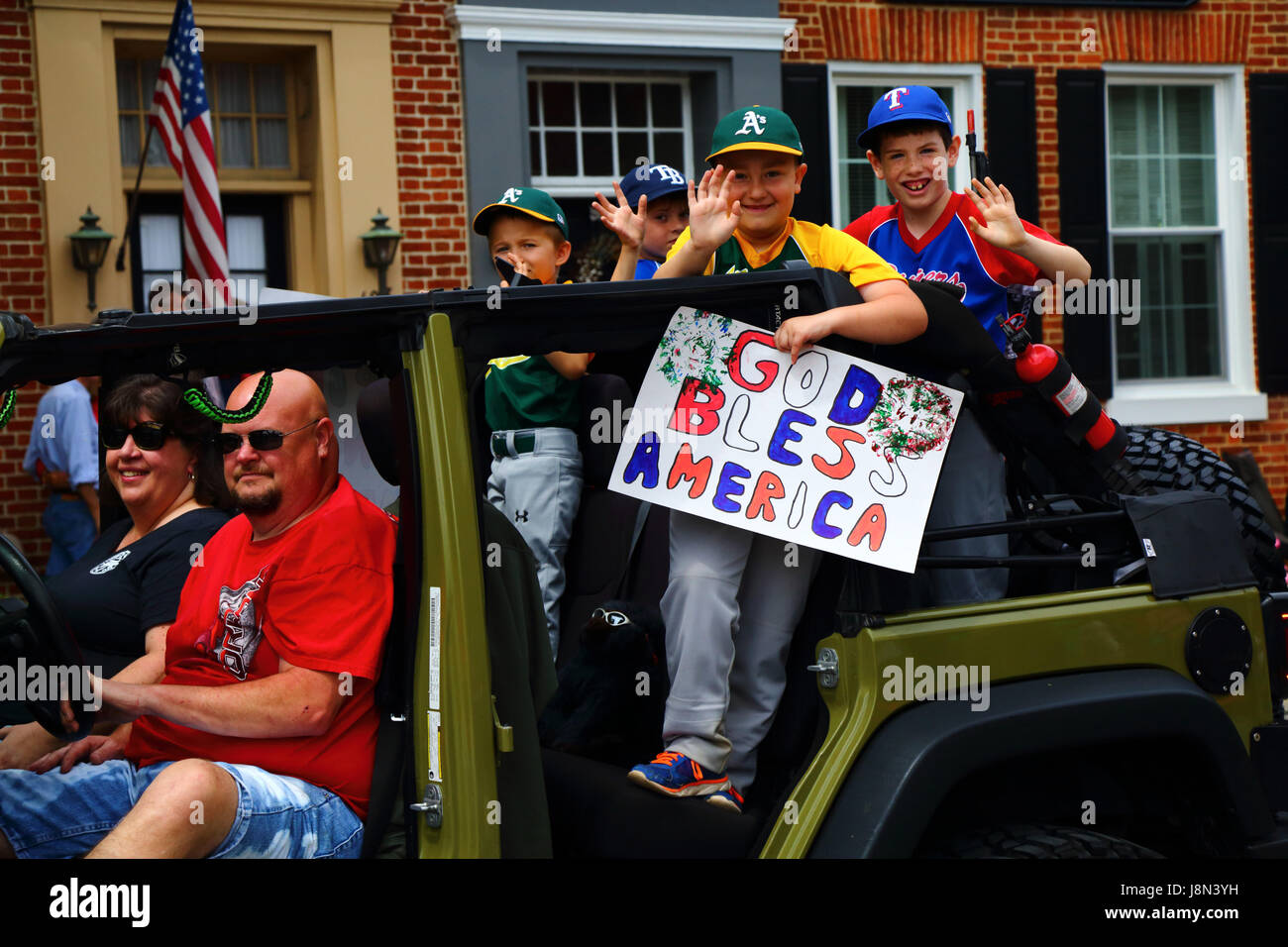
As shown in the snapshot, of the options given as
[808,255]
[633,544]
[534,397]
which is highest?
[808,255]

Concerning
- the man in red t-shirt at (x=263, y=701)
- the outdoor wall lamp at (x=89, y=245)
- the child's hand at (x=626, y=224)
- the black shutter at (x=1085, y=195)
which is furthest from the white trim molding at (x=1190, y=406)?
the man in red t-shirt at (x=263, y=701)

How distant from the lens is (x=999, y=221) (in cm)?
318

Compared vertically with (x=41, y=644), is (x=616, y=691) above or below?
below

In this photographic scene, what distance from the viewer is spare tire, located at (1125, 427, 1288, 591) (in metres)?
3.09

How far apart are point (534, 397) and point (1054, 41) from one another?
8068 mm

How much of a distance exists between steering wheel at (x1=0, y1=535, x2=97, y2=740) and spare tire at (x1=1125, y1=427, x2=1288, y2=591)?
2310mm

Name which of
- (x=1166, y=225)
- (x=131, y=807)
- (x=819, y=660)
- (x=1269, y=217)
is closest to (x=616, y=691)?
(x=819, y=660)

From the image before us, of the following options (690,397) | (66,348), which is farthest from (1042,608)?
(66,348)

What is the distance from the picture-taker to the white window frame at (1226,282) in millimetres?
10523

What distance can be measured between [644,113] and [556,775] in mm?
7650

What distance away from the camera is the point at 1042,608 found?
2.63 meters

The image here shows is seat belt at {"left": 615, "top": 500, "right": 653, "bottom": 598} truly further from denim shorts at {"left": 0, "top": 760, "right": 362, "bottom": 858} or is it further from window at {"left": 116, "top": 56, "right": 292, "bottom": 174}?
window at {"left": 116, "top": 56, "right": 292, "bottom": 174}

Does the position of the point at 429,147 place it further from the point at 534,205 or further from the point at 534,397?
the point at 534,397
